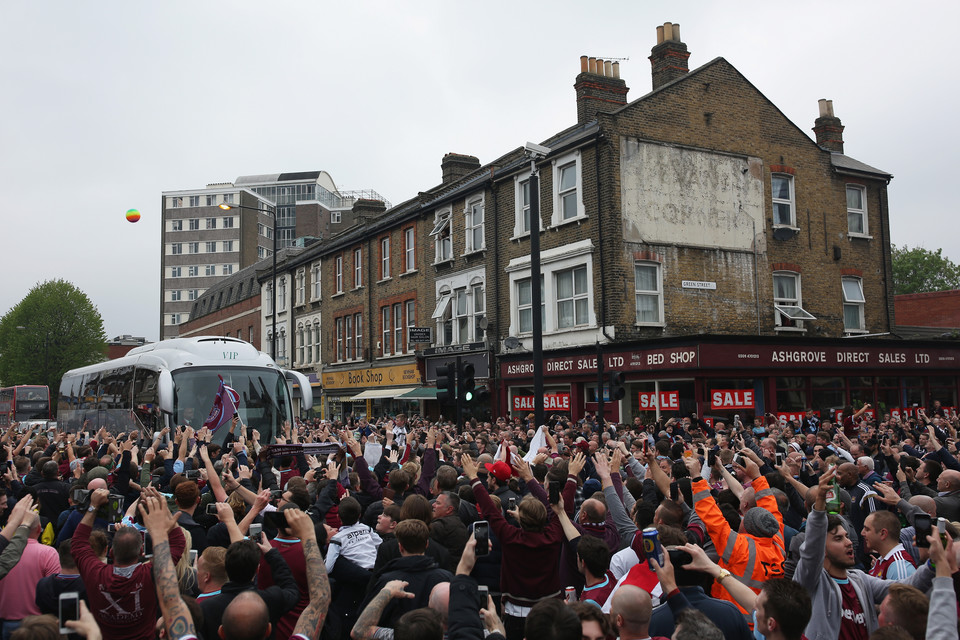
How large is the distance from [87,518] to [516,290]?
21.0m

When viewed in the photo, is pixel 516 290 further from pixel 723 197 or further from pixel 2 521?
pixel 2 521

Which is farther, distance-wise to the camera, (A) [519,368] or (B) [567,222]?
(A) [519,368]

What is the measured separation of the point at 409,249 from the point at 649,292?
12.8 metres

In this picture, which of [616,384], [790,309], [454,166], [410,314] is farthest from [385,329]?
[616,384]

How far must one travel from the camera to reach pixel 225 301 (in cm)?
5706

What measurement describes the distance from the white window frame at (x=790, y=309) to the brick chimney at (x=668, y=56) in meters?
7.20

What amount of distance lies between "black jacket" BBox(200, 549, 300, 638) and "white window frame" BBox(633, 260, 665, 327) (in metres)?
18.6

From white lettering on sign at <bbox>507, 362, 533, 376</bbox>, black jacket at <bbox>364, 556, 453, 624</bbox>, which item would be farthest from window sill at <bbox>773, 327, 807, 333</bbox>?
black jacket at <bbox>364, 556, 453, 624</bbox>

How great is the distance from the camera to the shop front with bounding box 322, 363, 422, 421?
103ft

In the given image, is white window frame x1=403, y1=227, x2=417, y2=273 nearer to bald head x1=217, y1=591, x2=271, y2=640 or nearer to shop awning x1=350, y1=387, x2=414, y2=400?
shop awning x1=350, y1=387, x2=414, y2=400

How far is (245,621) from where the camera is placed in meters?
3.52

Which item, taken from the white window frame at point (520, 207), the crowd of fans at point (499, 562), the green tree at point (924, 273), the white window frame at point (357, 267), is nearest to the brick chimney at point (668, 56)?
the white window frame at point (520, 207)

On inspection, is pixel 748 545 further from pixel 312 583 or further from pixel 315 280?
pixel 315 280

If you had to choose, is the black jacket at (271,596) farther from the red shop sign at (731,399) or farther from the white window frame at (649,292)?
the white window frame at (649,292)
